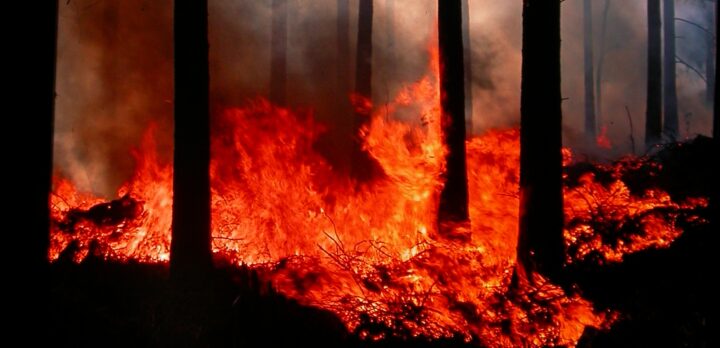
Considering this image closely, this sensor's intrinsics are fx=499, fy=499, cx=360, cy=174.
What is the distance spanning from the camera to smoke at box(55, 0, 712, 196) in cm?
1642

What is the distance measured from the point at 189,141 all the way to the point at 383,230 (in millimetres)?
4236

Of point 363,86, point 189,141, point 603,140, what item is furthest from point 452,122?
point 603,140

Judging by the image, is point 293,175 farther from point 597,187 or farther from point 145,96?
point 145,96

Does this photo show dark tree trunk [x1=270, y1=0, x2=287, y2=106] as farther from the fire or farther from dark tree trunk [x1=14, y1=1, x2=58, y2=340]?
dark tree trunk [x1=14, y1=1, x2=58, y2=340]

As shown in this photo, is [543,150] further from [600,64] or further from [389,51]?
[600,64]

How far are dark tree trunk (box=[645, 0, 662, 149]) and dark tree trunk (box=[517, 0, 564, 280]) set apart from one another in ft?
43.9

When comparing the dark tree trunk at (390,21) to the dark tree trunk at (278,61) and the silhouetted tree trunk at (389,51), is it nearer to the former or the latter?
the silhouetted tree trunk at (389,51)

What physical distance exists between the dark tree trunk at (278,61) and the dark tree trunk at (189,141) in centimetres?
1151

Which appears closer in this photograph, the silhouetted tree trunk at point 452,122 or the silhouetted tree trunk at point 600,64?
Answer: the silhouetted tree trunk at point 452,122

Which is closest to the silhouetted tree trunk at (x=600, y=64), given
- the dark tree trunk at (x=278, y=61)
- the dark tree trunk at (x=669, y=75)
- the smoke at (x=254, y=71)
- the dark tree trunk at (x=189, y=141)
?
the smoke at (x=254, y=71)

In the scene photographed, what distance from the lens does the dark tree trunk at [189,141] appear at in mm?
7617

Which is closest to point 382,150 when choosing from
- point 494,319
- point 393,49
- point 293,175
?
point 293,175

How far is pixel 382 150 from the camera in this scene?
36.3 ft

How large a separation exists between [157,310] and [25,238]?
4.26 metres
